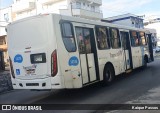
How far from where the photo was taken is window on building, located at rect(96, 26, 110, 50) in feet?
40.1

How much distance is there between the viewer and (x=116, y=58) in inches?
543

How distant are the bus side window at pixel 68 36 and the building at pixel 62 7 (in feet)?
128

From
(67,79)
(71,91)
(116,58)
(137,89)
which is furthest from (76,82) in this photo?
(116,58)

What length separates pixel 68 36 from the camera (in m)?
10.1

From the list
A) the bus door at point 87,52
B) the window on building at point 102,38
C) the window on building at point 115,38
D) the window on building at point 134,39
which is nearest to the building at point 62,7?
the window on building at point 134,39

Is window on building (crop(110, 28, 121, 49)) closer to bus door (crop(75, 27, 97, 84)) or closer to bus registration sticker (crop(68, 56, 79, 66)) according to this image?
bus door (crop(75, 27, 97, 84))

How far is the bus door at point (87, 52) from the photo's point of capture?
10633mm

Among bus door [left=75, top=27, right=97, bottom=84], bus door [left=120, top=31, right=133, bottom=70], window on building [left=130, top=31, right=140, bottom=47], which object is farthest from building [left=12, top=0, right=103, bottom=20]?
bus door [left=75, top=27, right=97, bottom=84]

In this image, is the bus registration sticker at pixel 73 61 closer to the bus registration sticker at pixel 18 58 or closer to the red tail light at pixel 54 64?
the red tail light at pixel 54 64

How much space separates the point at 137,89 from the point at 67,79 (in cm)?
321

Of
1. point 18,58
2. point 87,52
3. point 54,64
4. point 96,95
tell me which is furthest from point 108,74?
point 18,58

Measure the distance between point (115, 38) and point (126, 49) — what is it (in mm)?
1692

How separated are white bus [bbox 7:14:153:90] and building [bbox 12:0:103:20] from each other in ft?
124

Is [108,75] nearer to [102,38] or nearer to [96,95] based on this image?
[102,38]
